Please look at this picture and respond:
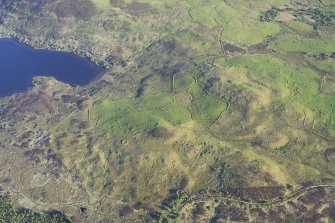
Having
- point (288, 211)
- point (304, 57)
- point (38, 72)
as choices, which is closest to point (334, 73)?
point (304, 57)

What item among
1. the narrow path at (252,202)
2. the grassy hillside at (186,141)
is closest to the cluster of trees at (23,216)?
the grassy hillside at (186,141)

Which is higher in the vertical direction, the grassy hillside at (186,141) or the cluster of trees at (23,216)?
the grassy hillside at (186,141)

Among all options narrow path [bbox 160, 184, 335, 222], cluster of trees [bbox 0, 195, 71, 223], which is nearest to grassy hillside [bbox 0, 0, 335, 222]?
narrow path [bbox 160, 184, 335, 222]

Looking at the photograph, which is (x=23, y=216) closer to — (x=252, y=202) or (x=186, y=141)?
(x=186, y=141)

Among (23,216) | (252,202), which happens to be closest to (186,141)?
(252,202)

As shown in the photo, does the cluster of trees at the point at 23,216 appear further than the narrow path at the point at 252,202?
No

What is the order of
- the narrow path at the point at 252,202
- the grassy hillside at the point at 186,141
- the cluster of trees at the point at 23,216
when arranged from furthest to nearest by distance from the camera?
the grassy hillside at the point at 186,141 < the narrow path at the point at 252,202 < the cluster of trees at the point at 23,216

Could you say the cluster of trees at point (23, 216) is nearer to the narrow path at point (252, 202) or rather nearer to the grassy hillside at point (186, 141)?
the grassy hillside at point (186, 141)

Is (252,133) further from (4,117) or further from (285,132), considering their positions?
(4,117)

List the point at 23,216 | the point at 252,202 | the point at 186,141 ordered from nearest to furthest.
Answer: the point at 23,216 → the point at 252,202 → the point at 186,141

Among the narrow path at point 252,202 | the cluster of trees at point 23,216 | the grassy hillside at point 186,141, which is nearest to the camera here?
the cluster of trees at point 23,216
